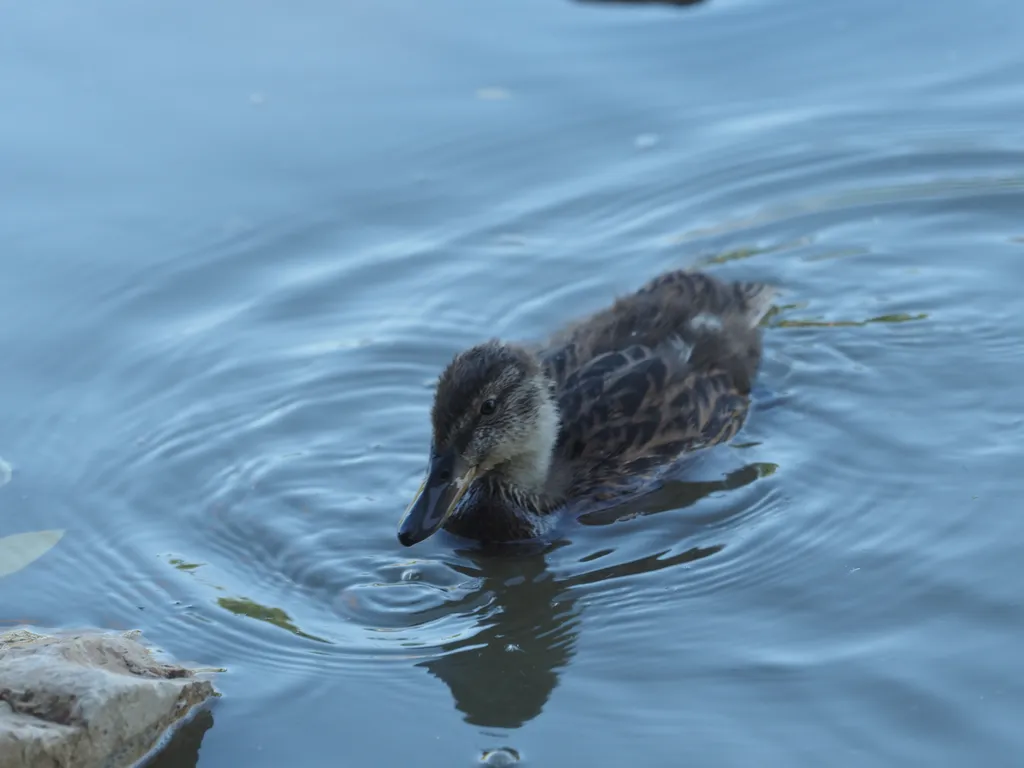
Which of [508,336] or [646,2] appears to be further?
[646,2]

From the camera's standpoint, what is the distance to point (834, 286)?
9359mm

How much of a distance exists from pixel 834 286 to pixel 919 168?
142 centimetres

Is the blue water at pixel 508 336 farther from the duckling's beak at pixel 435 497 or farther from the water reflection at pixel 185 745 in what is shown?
the duckling's beak at pixel 435 497

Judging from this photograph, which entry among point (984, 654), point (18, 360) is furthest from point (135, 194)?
point (984, 654)

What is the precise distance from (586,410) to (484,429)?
67 cm

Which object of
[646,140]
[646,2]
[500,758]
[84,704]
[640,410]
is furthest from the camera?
[646,2]

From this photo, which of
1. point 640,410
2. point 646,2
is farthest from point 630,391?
point 646,2

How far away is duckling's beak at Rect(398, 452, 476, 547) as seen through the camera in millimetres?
7164

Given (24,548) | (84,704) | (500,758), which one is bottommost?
(500,758)

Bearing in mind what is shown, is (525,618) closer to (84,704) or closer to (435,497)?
(435,497)

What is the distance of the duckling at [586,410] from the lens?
7.47 metres

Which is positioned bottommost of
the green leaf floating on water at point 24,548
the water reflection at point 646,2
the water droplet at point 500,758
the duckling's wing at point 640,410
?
the water droplet at point 500,758

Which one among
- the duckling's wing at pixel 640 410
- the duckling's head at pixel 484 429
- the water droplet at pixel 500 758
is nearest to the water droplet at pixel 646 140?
the duckling's wing at pixel 640 410

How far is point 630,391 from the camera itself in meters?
8.00
